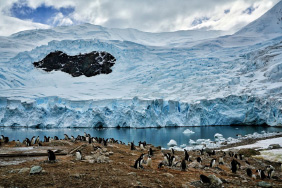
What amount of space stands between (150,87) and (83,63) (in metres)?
21.8

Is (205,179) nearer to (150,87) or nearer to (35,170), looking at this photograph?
(35,170)

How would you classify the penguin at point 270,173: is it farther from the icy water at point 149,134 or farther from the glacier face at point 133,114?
the glacier face at point 133,114

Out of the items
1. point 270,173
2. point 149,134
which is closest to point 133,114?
point 149,134

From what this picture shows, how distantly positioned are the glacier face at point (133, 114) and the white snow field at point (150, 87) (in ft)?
0.39

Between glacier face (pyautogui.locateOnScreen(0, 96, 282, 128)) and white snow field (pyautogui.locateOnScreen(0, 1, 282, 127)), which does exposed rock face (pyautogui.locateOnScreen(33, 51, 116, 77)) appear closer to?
white snow field (pyautogui.locateOnScreen(0, 1, 282, 127))

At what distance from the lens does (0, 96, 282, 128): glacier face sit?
1277 inches

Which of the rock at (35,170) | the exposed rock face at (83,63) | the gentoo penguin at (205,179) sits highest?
the exposed rock face at (83,63)

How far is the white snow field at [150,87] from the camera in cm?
3259

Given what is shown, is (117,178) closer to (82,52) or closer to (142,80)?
(142,80)

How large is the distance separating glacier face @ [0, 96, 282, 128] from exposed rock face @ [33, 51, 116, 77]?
20527mm

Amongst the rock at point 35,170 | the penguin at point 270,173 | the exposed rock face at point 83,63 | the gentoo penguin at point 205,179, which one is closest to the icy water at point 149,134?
the penguin at point 270,173

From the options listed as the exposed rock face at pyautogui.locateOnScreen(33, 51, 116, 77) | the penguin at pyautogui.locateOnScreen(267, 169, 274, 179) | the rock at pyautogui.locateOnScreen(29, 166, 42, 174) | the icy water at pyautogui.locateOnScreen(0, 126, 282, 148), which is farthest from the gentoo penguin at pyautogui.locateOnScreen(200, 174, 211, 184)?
the exposed rock face at pyautogui.locateOnScreen(33, 51, 116, 77)

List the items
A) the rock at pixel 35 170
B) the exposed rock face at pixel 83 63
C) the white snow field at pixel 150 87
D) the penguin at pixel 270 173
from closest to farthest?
1. the rock at pixel 35 170
2. the penguin at pixel 270 173
3. the white snow field at pixel 150 87
4. the exposed rock face at pixel 83 63

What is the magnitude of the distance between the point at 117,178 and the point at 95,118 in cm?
2894
